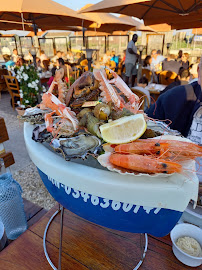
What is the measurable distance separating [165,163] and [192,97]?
1.15m

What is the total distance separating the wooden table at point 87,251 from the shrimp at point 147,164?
82 centimetres

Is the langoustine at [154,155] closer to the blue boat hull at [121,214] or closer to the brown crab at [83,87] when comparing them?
the blue boat hull at [121,214]

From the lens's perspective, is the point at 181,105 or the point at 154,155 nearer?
the point at 154,155

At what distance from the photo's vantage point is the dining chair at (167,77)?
4.67 m

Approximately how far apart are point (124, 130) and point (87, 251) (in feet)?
3.05


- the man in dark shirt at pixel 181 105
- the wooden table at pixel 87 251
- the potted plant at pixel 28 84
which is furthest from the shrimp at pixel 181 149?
the potted plant at pixel 28 84

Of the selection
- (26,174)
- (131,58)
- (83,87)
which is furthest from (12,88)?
(83,87)

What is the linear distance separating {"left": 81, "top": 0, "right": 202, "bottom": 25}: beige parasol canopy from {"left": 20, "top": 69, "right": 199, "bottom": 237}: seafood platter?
361cm

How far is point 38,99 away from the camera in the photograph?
4.43 m

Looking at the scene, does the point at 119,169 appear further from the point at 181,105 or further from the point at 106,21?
the point at 106,21

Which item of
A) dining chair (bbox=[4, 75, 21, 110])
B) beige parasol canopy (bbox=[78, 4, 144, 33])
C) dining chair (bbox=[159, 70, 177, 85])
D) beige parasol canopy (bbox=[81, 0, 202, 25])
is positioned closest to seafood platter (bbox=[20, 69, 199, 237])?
beige parasol canopy (bbox=[81, 0, 202, 25])

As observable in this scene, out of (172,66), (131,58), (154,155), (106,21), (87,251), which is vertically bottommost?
(87,251)

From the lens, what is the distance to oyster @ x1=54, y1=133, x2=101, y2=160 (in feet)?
2.06

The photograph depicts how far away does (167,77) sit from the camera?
4781 mm
